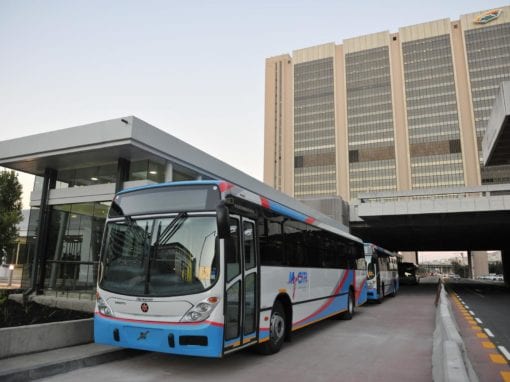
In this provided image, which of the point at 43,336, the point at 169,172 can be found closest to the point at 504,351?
the point at 43,336

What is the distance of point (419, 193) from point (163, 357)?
30696mm

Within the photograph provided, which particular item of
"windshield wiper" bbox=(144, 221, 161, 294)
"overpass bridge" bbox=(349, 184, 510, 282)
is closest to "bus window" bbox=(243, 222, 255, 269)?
"windshield wiper" bbox=(144, 221, 161, 294)

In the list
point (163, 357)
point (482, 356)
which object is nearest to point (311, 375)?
point (163, 357)

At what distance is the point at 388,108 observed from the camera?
442ft

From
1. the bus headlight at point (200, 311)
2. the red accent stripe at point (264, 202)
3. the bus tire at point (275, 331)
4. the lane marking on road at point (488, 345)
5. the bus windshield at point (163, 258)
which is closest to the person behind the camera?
the bus headlight at point (200, 311)

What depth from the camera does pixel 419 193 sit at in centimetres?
3325

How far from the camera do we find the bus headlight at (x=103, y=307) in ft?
20.4

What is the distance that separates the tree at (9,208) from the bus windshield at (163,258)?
3.43 meters

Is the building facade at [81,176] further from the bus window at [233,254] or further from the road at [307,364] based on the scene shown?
the bus window at [233,254]

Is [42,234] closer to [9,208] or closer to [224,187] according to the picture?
[9,208]

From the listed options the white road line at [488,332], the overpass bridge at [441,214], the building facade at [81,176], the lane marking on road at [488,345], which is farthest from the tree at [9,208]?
the overpass bridge at [441,214]

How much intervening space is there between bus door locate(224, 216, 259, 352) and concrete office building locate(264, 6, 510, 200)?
420 ft

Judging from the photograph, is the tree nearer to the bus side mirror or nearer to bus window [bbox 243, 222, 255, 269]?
bus window [bbox 243, 222, 255, 269]

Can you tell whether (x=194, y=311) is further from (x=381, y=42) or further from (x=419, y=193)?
(x=381, y=42)
